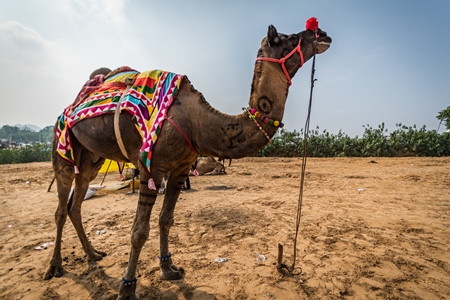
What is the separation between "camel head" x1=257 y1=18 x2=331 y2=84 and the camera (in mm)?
2154

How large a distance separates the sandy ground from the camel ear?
8.14 ft

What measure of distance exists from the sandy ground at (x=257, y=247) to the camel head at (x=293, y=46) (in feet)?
7.60

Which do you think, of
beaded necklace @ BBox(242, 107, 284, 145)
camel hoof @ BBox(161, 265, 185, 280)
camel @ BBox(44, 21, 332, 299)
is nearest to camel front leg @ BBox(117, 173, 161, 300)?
camel @ BBox(44, 21, 332, 299)

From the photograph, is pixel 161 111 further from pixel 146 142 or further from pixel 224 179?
pixel 224 179

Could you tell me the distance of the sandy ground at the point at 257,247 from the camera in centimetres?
281

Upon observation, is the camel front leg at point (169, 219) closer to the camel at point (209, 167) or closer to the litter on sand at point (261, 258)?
the litter on sand at point (261, 258)

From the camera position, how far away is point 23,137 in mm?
92250

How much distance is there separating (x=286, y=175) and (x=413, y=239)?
735 cm

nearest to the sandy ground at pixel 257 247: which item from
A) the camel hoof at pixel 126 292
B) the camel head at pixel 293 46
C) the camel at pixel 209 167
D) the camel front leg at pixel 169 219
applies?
the camel front leg at pixel 169 219

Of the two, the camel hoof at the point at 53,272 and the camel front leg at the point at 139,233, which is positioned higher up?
the camel front leg at the point at 139,233

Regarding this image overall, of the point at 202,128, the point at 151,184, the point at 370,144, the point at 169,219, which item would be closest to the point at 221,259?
the point at 169,219

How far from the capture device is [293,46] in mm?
2172

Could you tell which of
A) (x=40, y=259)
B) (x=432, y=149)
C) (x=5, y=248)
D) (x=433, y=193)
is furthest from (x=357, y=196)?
(x=432, y=149)

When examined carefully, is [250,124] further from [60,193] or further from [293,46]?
[60,193]
